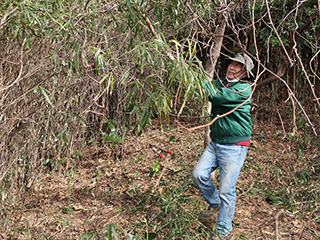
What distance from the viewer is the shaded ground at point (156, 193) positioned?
3.19 metres

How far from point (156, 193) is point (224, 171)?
928 mm

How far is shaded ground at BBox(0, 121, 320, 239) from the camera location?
10.5ft

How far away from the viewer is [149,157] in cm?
472

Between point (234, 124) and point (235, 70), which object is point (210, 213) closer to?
point (234, 124)

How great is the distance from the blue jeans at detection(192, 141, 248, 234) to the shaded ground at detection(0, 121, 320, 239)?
0.21 metres

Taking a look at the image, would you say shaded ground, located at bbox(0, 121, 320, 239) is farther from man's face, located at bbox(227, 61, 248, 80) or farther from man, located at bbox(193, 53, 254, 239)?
man's face, located at bbox(227, 61, 248, 80)

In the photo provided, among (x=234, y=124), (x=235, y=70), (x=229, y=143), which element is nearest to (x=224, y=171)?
(x=229, y=143)

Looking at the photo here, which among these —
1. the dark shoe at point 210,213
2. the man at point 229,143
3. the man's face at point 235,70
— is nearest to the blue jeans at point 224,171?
the man at point 229,143

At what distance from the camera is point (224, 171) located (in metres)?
2.94

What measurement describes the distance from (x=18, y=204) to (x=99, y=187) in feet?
3.01

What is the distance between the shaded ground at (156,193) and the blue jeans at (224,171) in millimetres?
214

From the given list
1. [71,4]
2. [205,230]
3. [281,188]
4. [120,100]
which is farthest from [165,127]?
[71,4]

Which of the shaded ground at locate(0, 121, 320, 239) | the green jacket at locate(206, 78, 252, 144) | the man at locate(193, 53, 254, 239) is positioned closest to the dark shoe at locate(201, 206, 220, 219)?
the shaded ground at locate(0, 121, 320, 239)

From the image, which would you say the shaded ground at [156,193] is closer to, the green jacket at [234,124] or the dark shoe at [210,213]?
the dark shoe at [210,213]
